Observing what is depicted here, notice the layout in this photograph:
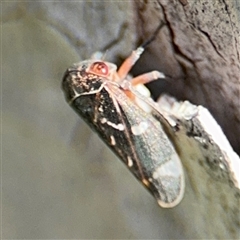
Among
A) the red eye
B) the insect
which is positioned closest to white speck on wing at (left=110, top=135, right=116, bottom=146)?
the insect

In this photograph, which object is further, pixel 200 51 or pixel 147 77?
pixel 147 77

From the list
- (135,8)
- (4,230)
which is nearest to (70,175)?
(4,230)

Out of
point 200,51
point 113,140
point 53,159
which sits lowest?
point 53,159

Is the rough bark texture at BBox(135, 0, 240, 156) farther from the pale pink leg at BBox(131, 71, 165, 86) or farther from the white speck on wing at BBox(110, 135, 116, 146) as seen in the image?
the white speck on wing at BBox(110, 135, 116, 146)

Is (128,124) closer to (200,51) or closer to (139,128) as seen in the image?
(139,128)

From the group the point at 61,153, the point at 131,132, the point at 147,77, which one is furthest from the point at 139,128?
the point at 61,153

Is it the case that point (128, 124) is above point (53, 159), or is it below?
above
